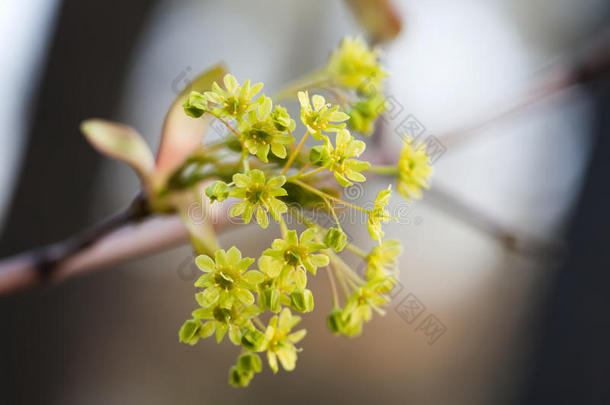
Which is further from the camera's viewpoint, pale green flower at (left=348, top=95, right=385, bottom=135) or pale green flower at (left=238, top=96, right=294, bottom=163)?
pale green flower at (left=348, top=95, right=385, bottom=135)

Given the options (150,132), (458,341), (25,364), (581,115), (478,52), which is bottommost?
(458,341)

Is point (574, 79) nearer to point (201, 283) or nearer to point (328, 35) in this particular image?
point (201, 283)

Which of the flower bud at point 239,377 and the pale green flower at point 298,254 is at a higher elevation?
the pale green flower at point 298,254

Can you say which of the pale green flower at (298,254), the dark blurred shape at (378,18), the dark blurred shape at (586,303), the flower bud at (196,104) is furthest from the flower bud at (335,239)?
the dark blurred shape at (586,303)

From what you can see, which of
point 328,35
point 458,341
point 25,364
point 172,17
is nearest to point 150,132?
point 172,17

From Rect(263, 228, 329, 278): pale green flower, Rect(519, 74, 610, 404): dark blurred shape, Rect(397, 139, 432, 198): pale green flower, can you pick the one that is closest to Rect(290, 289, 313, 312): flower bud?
Rect(263, 228, 329, 278): pale green flower

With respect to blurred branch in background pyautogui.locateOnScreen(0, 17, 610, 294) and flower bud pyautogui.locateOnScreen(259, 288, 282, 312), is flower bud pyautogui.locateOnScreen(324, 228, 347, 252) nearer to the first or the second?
flower bud pyautogui.locateOnScreen(259, 288, 282, 312)

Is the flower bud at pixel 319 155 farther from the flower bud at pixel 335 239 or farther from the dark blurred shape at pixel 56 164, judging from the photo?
the dark blurred shape at pixel 56 164
